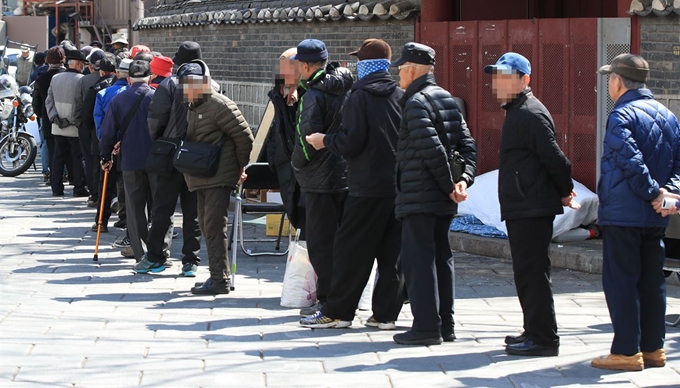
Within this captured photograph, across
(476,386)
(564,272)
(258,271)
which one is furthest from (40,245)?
(476,386)

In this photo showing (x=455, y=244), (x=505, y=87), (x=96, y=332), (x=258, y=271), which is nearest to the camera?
(x=505, y=87)

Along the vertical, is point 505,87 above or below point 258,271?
above

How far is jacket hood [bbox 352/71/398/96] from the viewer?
755cm

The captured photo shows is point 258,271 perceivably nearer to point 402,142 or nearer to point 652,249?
point 402,142

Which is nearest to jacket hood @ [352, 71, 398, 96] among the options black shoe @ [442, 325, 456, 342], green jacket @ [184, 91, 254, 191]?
black shoe @ [442, 325, 456, 342]

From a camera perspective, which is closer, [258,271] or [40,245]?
[258,271]

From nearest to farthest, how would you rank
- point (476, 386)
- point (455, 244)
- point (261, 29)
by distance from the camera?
point (476, 386), point (455, 244), point (261, 29)

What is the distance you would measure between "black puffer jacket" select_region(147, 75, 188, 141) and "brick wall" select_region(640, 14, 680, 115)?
165 inches

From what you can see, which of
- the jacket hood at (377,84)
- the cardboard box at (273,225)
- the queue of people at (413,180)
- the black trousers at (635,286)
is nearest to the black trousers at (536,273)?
the queue of people at (413,180)

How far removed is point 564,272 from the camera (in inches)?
411

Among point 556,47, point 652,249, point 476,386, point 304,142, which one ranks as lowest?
point 476,386

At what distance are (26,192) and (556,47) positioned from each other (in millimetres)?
8222

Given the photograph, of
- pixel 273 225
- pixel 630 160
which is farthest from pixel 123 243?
pixel 630 160

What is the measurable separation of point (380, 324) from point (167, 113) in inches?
112
